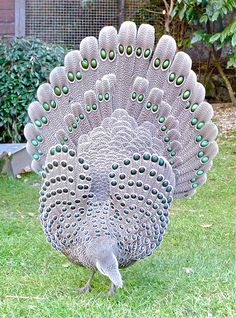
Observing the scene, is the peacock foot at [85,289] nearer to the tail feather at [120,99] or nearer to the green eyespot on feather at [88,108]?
the tail feather at [120,99]

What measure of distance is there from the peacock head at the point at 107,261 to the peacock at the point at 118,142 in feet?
0.15

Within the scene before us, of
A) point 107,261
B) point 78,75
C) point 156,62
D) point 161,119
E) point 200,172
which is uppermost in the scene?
point 156,62

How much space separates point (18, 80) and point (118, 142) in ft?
14.6

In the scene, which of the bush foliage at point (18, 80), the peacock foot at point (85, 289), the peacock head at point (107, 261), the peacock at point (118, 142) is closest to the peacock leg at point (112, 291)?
the peacock at point (118, 142)

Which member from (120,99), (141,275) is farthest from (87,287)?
(120,99)

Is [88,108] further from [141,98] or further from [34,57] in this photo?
[34,57]

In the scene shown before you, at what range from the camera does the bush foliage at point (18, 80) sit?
8156mm

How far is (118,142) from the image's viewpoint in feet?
13.0

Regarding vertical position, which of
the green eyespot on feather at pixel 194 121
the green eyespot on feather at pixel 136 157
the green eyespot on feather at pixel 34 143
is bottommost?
the green eyespot on feather at pixel 34 143

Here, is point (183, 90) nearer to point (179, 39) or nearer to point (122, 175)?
point (122, 175)

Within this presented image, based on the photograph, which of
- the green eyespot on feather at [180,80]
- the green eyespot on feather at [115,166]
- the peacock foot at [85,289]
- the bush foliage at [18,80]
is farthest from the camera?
the bush foliage at [18,80]

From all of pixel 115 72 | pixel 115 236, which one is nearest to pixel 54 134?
pixel 115 72

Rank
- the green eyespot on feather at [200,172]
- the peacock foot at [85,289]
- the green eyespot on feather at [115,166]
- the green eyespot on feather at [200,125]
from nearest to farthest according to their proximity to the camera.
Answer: the green eyespot on feather at [115,166] < the peacock foot at [85,289] < the green eyespot on feather at [200,125] < the green eyespot on feather at [200,172]

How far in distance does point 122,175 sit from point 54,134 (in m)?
0.53
